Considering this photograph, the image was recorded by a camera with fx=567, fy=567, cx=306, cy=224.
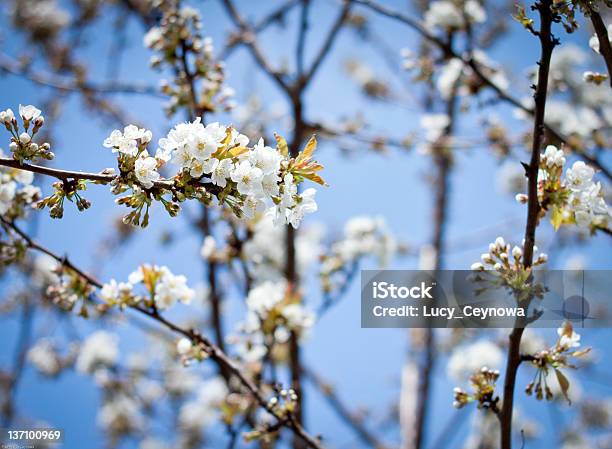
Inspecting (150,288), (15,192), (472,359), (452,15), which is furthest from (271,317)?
(472,359)

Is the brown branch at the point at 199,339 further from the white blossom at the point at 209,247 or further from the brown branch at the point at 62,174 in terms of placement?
the white blossom at the point at 209,247

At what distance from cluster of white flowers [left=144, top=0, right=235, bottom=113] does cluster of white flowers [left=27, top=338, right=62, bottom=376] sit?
3.42 metres

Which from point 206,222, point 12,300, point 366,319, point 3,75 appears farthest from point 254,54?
point 12,300

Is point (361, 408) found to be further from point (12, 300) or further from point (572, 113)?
point (12, 300)

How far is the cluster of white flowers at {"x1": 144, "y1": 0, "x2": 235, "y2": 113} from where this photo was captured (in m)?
2.52

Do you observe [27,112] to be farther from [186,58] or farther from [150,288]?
[186,58]

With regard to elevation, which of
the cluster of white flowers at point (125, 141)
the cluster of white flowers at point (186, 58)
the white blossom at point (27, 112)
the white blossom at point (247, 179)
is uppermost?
the cluster of white flowers at point (186, 58)

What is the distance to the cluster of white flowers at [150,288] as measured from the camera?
2006 mm

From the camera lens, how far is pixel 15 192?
2004 millimetres

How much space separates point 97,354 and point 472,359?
10.1 ft

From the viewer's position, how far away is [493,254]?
1.62 metres

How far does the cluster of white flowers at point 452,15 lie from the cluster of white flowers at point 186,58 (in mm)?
1383

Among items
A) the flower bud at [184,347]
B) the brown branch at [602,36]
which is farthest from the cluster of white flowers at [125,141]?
the brown branch at [602,36]

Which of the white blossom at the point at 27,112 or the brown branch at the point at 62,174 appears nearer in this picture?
the brown branch at the point at 62,174
